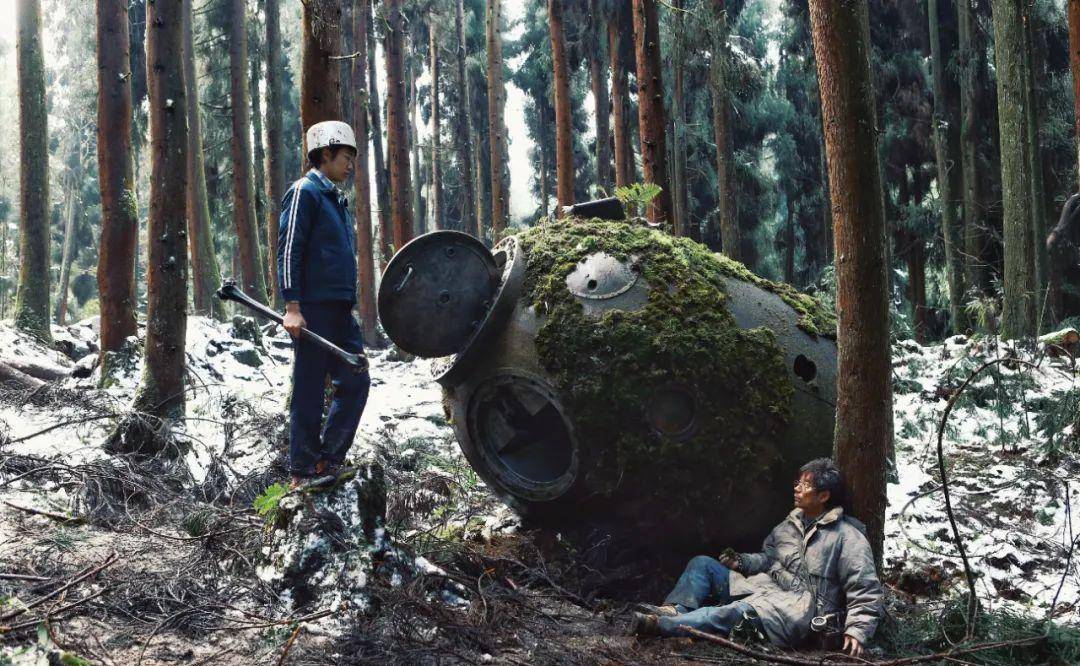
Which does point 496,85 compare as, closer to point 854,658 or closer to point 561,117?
point 561,117

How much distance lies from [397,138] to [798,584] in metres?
15.3

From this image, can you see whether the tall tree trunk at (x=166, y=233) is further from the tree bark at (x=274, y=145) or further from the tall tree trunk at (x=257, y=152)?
the tall tree trunk at (x=257, y=152)

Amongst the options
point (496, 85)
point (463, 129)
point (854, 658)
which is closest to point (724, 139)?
point (496, 85)

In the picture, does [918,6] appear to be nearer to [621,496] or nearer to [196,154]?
[196,154]

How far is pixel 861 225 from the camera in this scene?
4.97 m

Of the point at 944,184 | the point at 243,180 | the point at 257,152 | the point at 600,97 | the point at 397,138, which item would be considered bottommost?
the point at 944,184

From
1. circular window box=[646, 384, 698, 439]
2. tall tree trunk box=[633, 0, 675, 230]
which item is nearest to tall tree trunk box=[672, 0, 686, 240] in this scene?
tall tree trunk box=[633, 0, 675, 230]

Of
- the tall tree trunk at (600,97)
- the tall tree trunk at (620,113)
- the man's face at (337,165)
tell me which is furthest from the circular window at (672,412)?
the tall tree trunk at (600,97)

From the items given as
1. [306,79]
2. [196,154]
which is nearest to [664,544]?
[306,79]

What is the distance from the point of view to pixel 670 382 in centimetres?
539

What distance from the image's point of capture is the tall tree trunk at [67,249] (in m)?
34.2

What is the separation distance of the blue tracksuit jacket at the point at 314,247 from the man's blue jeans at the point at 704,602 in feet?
8.36

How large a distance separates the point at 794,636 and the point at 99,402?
7.21 m

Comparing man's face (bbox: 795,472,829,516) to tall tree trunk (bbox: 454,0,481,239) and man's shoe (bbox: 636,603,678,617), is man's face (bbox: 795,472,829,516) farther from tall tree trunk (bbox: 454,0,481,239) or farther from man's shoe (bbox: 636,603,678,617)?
tall tree trunk (bbox: 454,0,481,239)
